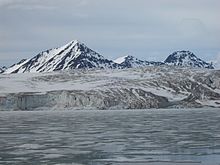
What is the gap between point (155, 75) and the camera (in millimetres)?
182625

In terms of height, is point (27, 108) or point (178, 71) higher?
point (178, 71)

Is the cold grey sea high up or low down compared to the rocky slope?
down

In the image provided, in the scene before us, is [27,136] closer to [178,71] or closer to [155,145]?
[155,145]

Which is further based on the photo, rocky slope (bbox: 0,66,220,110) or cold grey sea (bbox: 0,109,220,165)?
rocky slope (bbox: 0,66,220,110)

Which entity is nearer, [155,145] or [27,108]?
[155,145]

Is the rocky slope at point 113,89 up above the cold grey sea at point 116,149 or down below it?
above

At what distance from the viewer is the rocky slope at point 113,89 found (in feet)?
458

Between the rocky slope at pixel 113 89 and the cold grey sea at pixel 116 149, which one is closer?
the cold grey sea at pixel 116 149

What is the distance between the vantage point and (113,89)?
15150 cm

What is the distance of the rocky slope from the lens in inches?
5497

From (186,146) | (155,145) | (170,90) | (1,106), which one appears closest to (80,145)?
(155,145)

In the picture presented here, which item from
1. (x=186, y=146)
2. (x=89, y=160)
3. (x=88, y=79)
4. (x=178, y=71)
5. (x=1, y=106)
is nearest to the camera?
(x=89, y=160)

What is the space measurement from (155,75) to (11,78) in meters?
54.3

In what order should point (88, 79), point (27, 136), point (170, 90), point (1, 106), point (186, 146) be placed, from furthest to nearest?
point (88, 79) < point (170, 90) < point (1, 106) < point (27, 136) < point (186, 146)
